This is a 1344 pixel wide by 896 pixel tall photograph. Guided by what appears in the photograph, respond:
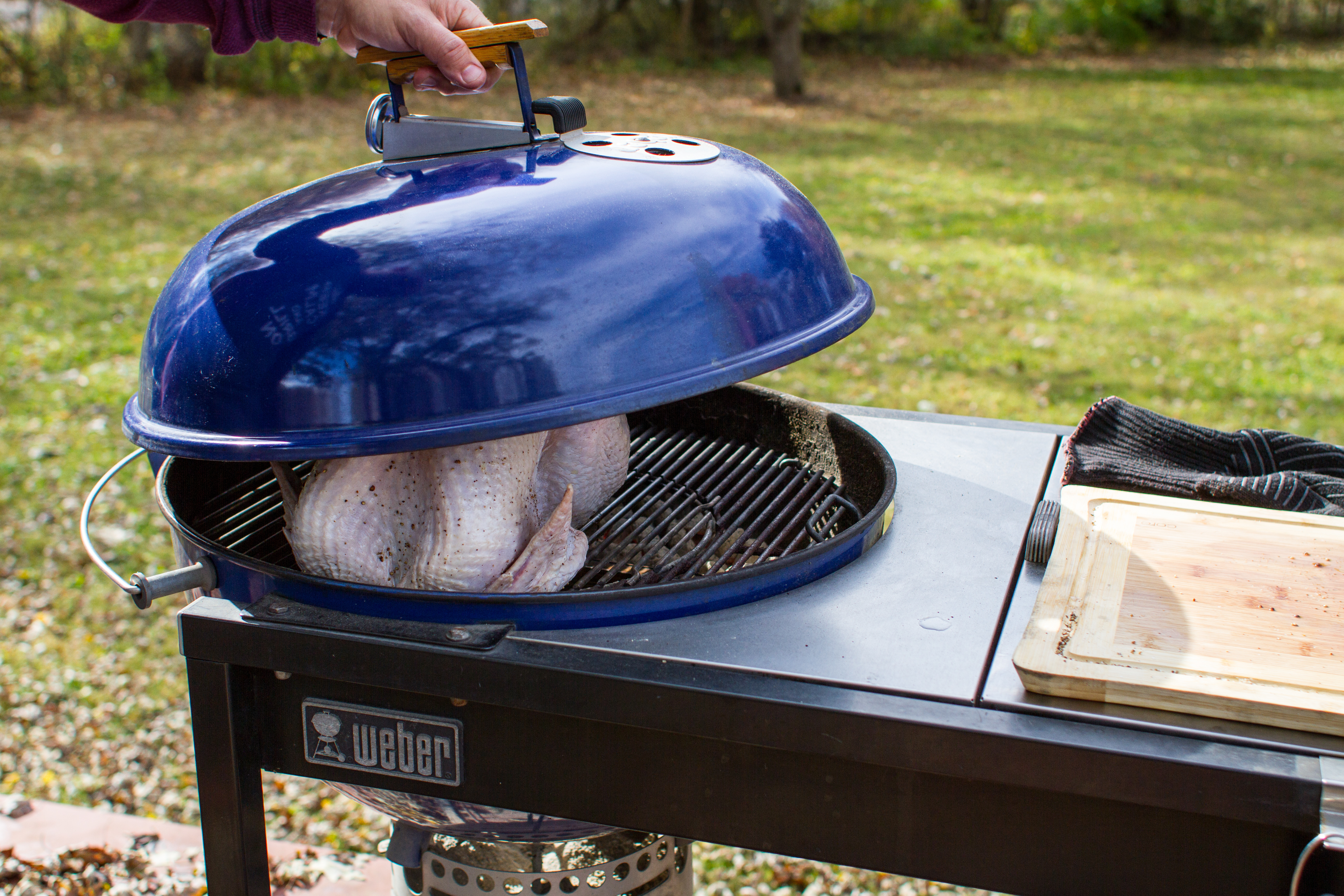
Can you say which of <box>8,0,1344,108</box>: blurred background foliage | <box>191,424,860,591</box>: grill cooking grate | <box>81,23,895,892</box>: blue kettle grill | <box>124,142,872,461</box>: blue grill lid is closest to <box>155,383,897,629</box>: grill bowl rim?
<box>81,23,895,892</box>: blue kettle grill

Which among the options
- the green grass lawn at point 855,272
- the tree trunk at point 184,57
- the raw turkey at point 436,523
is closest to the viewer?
the raw turkey at point 436,523

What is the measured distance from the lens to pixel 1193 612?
5.03 feet

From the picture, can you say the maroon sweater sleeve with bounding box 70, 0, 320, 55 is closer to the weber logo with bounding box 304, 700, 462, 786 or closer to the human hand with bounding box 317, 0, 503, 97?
the human hand with bounding box 317, 0, 503, 97

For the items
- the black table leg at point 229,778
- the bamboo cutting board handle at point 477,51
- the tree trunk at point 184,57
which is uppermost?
the tree trunk at point 184,57

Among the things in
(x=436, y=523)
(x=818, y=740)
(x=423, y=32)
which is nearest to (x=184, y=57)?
(x=423, y=32)

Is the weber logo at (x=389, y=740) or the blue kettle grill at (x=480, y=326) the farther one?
the weber logo at (x=389, y=740)

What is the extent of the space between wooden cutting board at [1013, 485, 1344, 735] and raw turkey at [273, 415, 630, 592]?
750mm

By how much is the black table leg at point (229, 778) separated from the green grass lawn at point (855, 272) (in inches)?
54.7

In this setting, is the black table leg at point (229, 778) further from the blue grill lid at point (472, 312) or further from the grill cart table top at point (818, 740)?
the blue grill lid at point (472, 312)

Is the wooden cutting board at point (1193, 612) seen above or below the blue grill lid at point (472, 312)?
below

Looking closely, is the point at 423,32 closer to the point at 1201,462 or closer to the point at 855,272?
the point at 1201,462

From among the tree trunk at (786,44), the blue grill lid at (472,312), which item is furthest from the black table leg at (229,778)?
the tree trunk at (786,44)

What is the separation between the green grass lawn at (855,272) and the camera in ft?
11.7

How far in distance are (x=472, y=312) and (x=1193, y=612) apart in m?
1.08
